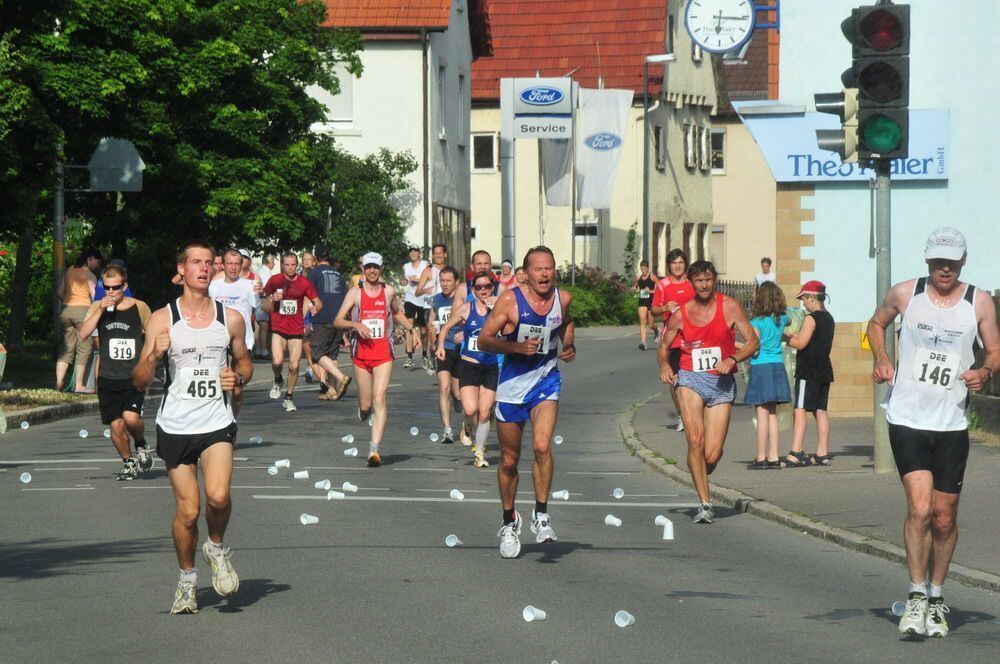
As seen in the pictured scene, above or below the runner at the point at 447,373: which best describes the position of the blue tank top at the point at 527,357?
above

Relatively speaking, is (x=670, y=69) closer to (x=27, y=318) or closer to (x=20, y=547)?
(x=27, y=318)

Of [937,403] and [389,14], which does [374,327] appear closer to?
[937,403]

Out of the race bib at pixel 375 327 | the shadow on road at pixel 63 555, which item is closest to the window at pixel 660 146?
the race bib at pixel 375 327

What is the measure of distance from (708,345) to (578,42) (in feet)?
160

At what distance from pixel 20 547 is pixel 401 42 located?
38486mm

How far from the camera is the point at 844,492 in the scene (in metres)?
14.1

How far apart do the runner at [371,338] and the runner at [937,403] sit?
8.55 metres

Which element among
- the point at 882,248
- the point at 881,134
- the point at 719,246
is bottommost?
the point at 719,246

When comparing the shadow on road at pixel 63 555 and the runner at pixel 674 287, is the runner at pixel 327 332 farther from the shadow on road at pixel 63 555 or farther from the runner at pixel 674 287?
the shadow on road at pixel 63 555

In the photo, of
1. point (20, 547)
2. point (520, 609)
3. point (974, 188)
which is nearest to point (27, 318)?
point (974, 188)

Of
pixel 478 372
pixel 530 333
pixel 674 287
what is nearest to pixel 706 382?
pixel 530 333

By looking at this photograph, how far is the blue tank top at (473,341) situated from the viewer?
54.0 feet

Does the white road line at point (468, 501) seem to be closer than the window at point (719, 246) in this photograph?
Yes

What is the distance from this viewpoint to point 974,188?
2228 centimetres
